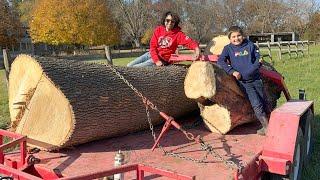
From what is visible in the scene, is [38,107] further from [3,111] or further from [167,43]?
[3,111]

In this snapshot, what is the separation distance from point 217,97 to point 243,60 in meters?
0.62

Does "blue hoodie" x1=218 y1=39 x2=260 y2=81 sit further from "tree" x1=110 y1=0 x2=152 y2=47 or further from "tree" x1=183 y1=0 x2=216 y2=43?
"tree" x1=110 y1=0 x2=152 y2=47

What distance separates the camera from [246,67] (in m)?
5.25

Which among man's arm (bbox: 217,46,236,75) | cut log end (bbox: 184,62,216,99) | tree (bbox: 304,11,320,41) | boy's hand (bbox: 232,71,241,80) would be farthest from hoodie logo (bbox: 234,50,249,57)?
tree (bbox: 304,11,320,41)

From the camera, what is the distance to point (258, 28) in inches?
3029

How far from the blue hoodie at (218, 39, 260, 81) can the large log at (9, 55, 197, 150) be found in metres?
1.00

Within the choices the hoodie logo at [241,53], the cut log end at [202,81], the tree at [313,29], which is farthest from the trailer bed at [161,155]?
the tree at [313,29]

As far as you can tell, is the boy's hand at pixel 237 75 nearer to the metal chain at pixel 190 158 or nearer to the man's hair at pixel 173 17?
the metal chain at pixel 190 158

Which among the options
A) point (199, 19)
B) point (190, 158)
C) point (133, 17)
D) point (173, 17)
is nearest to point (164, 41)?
point (173, 17)

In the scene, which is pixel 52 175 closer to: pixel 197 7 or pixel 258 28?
pixel 197 7

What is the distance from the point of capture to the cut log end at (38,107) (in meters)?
4.22

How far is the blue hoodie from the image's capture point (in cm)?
524

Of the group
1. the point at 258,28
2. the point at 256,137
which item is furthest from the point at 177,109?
the point at 258,28

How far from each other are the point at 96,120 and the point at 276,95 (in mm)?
3226
